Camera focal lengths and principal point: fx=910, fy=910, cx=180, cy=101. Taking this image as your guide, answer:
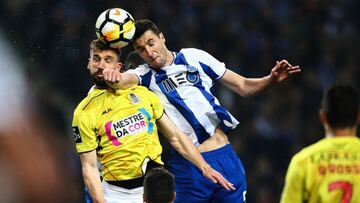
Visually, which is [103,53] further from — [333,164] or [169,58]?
[333,164]

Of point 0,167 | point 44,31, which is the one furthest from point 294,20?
point 0,167

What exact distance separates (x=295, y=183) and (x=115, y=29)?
232 cm

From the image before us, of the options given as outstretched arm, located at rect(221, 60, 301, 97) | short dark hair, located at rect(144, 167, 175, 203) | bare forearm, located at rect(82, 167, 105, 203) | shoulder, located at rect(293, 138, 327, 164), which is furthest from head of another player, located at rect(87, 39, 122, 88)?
shoulder, located at rect(293, 138, 327, 164)

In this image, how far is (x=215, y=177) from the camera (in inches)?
243

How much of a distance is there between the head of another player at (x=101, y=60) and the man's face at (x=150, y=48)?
1.64 ft

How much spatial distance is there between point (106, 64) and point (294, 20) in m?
6.90

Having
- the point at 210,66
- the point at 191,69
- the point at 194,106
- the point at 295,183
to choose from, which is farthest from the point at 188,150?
the point at 295,183

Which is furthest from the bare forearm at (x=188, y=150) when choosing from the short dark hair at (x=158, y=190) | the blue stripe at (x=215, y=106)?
the short dark hair at (x=158, y=190)

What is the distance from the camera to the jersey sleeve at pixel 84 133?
5844mm

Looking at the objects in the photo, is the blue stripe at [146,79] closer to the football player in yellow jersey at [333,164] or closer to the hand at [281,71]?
the hand at [281,71]

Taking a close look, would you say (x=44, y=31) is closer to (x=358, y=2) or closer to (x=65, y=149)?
(x=65, y=149)

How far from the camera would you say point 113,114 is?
5953 millimetres

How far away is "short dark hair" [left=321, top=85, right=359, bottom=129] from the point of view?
4.28 metres

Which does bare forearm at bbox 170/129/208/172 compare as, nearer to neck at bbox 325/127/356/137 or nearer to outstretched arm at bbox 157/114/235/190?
outstretched arm at bbox 157/114/235/190
